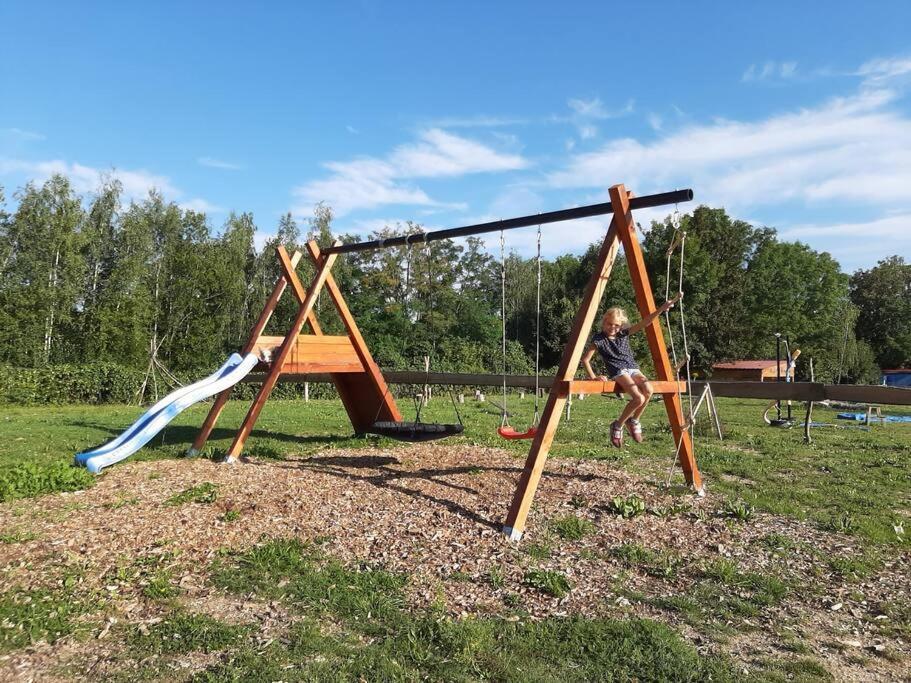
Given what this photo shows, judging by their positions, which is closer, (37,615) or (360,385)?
(37,615)

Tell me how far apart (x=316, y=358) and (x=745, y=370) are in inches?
1972

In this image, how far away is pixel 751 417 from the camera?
19.2 m

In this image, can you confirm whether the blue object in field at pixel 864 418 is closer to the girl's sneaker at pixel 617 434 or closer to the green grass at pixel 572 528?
the girl's sneaker at pixel 617 434

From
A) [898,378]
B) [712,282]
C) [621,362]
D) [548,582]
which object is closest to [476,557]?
[548,582]

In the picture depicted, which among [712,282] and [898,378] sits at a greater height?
[712,282]

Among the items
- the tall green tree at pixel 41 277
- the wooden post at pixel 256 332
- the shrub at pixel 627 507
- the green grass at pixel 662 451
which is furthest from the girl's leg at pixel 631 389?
the tall green tree at pixel 41 277

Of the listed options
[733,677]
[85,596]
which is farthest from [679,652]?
[85,596]

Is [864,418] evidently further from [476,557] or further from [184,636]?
[184,636]

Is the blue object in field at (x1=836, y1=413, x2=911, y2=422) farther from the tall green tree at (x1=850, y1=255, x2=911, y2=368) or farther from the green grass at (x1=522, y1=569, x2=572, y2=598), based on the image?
the tall green tree at (x1=850, y1=255, x2=911, y2=368)

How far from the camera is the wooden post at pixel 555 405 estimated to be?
5641 millimetres

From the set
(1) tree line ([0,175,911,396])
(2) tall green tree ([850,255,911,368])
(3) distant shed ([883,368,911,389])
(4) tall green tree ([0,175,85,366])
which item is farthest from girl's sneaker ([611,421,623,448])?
(2) tall green tree ([850,255,911,368])

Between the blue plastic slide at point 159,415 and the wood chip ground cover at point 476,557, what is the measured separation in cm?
38

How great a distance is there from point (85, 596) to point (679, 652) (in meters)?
3.93

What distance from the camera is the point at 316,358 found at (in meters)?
9.30
